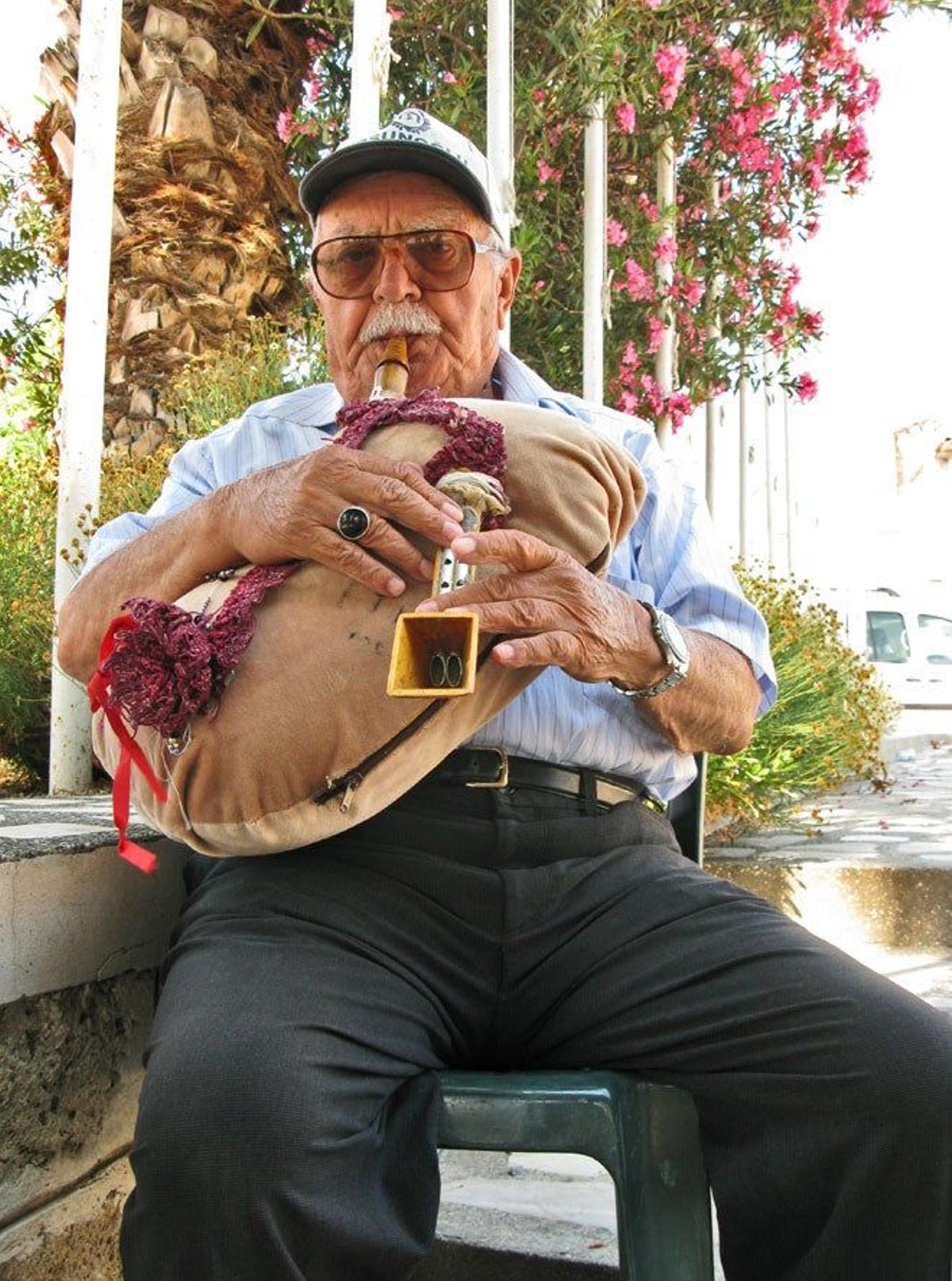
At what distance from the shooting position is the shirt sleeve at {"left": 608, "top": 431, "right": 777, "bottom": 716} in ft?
6.17

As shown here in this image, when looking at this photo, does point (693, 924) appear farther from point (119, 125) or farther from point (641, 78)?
point (641, 78)

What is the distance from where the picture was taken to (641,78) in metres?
6.65

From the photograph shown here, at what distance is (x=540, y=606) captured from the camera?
1495 millimetres

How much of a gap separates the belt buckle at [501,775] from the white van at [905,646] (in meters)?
16.1

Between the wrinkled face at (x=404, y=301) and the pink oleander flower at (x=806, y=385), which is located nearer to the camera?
the wrinkled face at (x=404, y=301)

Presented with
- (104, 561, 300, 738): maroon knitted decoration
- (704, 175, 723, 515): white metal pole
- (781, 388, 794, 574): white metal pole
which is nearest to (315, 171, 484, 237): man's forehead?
(104, 561, 300, 738): maroon knitted decoration

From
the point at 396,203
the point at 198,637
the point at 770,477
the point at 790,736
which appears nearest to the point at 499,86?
the point at 790,736

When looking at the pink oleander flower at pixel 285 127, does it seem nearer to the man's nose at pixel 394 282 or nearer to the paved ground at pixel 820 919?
the paved ground at pixel 820 919

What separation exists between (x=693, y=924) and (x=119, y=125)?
4.68 meters

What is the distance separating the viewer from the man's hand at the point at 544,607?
1.44 metres

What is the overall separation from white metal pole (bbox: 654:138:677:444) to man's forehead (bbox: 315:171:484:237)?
556 cm

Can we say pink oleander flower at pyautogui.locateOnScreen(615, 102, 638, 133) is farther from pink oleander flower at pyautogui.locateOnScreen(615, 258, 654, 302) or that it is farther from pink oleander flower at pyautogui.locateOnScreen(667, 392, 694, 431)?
pink oleander flower at pyautogui.locateOnScreen(667, 392, 694, 431)

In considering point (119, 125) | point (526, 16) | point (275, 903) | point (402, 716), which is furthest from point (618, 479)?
point (526, 16)

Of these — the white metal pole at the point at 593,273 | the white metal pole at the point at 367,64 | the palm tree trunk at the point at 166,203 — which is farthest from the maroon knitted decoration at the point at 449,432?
the white metal pole at the point at 593,273
